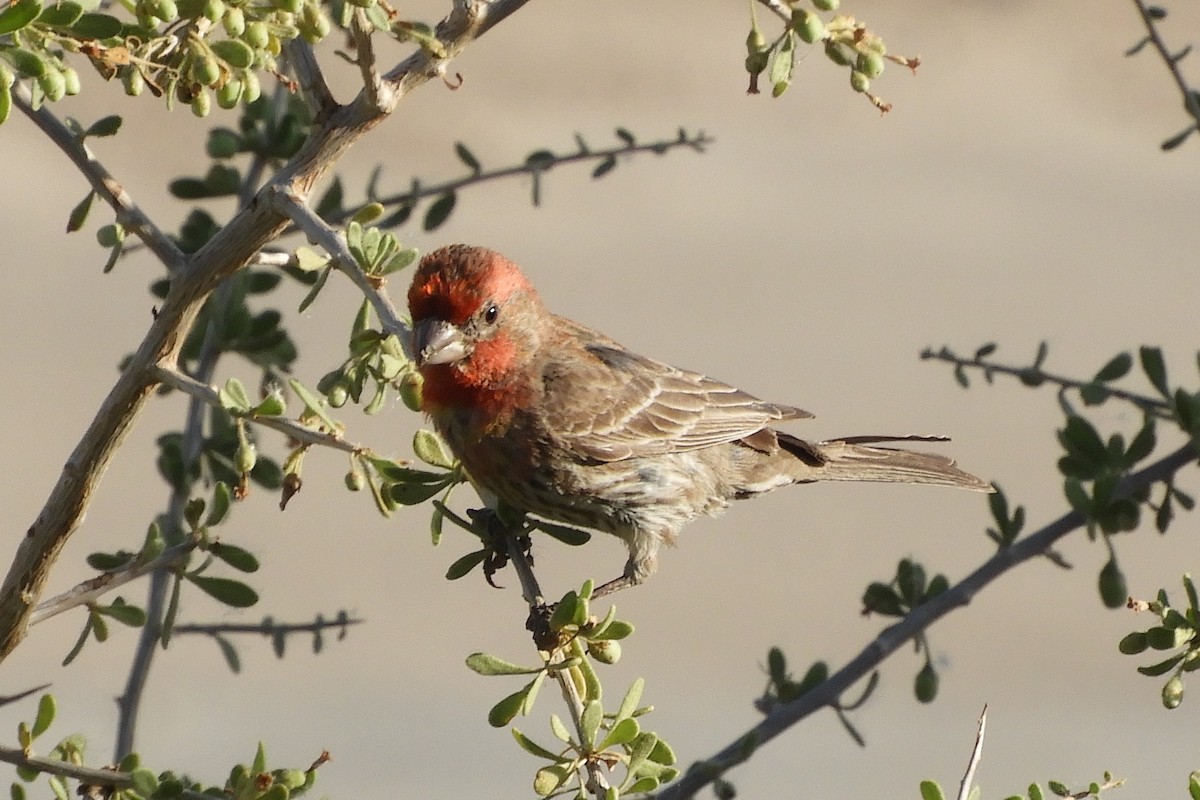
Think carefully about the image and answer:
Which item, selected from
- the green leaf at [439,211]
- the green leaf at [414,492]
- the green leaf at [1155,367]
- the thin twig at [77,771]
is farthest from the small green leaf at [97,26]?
the green leaf at [1155,367]

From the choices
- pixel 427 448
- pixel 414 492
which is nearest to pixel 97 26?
pixel 427 448

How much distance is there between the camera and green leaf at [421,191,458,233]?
4691mm

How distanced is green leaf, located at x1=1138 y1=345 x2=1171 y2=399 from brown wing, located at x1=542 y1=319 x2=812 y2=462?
179cm

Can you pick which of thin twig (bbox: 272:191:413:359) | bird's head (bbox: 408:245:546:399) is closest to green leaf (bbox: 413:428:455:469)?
thin twig (bbox: 272:191:413:359)

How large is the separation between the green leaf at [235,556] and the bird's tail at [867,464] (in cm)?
339

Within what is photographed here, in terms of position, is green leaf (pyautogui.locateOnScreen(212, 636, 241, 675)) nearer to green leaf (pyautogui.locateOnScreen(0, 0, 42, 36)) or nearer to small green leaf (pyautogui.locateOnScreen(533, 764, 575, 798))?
small green leaf (pyautogui.locateOnScreen(533, 764, 575, 798))

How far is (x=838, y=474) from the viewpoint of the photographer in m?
6.09

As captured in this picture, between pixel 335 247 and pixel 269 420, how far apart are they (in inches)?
11.7

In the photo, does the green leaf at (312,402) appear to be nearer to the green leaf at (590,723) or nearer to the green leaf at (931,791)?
the green leaf at (590,723)

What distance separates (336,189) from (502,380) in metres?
0.82

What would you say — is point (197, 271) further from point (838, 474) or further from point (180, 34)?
point (838, 474)

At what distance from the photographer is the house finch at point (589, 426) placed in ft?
15.1

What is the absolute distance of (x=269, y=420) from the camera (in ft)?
8.72

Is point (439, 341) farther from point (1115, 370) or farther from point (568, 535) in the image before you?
point (1115, 370)
